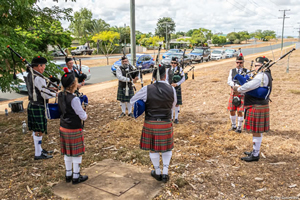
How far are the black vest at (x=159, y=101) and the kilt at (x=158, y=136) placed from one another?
0.38 feet

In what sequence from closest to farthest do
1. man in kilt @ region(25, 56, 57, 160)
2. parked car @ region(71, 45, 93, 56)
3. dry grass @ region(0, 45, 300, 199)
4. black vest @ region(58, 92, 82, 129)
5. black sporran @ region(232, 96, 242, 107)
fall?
1. black vest @ region(58, 92, 82, 129)
2. dry grass @ region(0, 45, 300, 199)
3. man in kilt @ region(25, 56, 57, 160)
4. black sporran @ region(232, 96, 242, 107)
5. parked car @ region(71, 45, 93, 56)

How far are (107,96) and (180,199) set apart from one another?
26.6 feet

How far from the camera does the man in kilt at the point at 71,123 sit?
396cm

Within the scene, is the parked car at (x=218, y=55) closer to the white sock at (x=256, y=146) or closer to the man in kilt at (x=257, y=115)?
the man in kilt at (x=257, y=115)

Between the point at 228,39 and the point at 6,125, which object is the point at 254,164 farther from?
the point at 228,39

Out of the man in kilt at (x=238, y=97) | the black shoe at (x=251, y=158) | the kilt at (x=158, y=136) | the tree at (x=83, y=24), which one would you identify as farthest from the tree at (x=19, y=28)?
the tree at (x=83, y=24)

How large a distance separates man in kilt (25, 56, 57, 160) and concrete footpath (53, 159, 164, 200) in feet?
4.11

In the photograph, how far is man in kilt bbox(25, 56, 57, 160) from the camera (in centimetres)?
493

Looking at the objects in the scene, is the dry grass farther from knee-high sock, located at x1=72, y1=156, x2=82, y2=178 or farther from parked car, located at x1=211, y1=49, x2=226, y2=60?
parked car, located at x1=211, y1=49, x2=226, y2=60

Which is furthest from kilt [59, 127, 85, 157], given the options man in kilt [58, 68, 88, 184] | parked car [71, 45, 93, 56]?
parked car [71, 45, 93, 56]

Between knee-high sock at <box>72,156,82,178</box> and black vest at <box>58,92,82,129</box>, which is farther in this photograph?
knee-high sock at <box>72,156,82,178</box>

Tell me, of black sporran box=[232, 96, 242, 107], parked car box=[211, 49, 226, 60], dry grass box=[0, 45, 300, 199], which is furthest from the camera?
parked car box=[211, 49, 226, 60]

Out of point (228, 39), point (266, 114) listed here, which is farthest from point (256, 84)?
point (228, 39)

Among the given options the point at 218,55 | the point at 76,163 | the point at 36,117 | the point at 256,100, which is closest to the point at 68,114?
the point at 76,163
